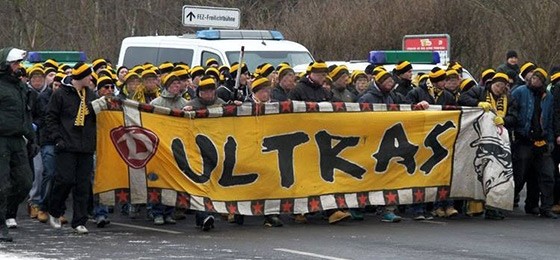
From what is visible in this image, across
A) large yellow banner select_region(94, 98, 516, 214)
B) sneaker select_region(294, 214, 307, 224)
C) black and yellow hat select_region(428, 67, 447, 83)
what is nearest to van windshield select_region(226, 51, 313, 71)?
black and yellow hat select_region(428, 67, 447, 83)

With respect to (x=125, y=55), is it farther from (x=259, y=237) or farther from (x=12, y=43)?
(x=12, y=43)

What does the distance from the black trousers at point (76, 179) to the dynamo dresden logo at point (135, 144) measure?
0.36 m

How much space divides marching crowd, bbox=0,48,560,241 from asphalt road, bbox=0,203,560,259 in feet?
0.88

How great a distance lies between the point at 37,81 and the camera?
59.5 feet

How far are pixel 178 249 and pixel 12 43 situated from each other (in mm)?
39676

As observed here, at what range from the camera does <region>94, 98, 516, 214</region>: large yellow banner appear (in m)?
15.8

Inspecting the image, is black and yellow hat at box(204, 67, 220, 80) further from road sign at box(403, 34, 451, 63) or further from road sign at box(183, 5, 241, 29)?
road sign at box(403, 34, 451, 63)

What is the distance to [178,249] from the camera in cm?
1395

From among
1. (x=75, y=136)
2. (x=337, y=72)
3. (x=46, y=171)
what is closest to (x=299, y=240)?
(x=75, y=136)

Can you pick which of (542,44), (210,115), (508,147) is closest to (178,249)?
(210,115)

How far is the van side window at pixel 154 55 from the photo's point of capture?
2416 centimetres

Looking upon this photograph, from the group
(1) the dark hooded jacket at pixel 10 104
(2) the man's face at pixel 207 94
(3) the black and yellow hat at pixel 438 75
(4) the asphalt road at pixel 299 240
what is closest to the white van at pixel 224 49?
(3) the black and yellow hat at pixel 438 75

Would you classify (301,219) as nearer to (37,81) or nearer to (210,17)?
(37,81)

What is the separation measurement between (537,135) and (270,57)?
666 cm
